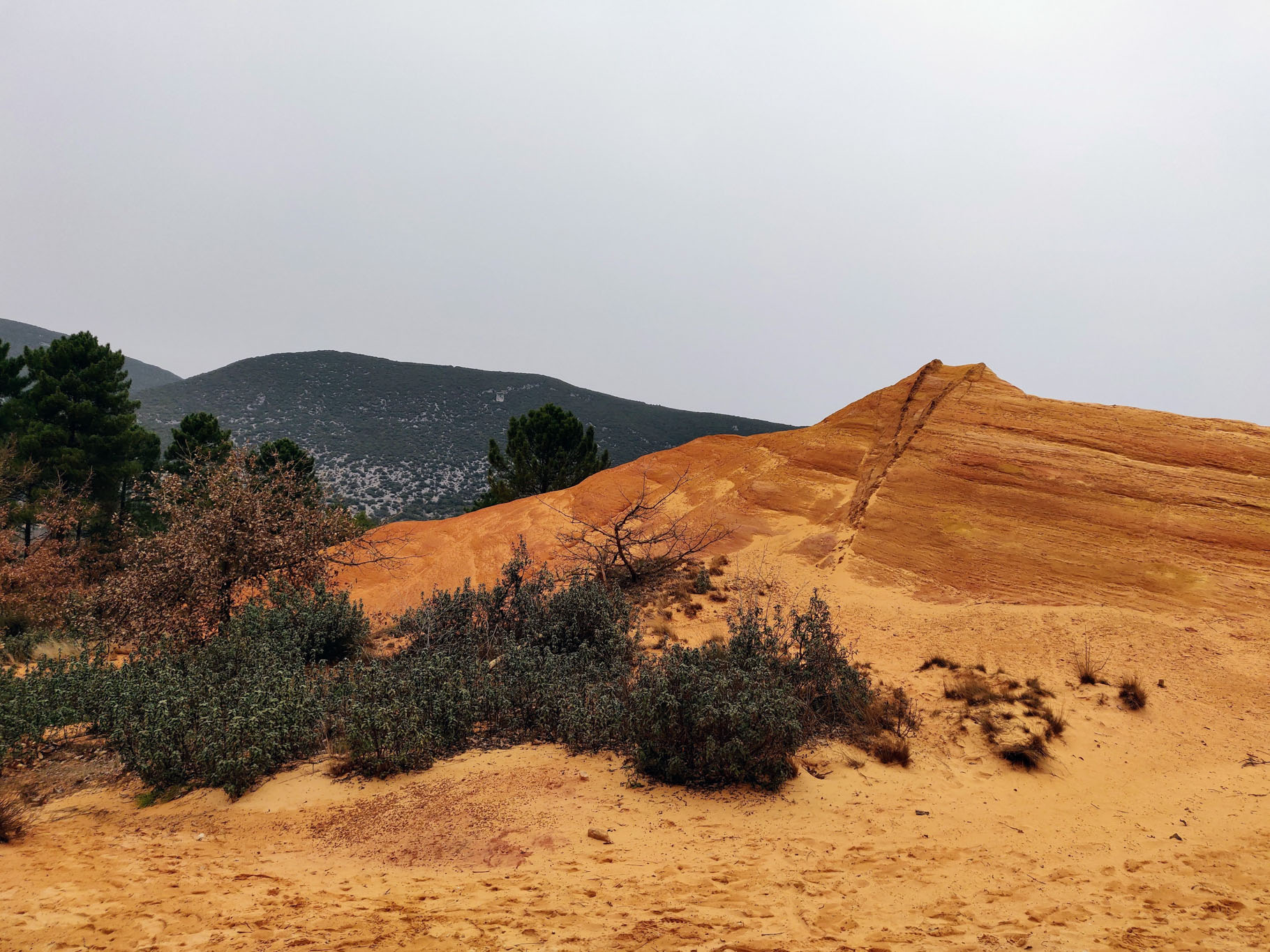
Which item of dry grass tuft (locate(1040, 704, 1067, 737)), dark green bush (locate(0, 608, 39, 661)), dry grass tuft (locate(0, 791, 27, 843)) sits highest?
dry grass tuft (locate(1040, 704, 1067, 737))

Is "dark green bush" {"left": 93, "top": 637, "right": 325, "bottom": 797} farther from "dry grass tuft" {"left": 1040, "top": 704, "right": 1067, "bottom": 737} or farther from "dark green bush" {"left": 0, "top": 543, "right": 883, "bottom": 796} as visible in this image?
"dry grass tuft" {"left": 1040, "top": 704, "right": 1067, "bottom": 737}

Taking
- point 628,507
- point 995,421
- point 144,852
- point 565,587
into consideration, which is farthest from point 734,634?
point 995,421

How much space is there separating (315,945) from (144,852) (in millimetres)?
2164

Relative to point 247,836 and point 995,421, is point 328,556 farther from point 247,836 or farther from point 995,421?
point 995,421

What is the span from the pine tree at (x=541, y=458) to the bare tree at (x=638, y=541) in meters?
11.5

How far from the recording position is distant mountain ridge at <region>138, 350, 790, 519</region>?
1997 inches

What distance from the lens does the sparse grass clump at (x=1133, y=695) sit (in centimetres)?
714

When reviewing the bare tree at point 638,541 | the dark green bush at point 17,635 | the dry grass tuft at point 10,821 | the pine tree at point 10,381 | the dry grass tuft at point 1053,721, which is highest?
the pine tree at point 10,381

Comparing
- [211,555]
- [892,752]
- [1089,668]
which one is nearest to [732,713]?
[892,752]

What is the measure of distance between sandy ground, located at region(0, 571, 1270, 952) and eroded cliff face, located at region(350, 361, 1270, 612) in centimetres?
348

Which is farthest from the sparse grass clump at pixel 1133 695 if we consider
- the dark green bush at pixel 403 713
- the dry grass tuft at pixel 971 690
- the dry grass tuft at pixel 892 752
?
the dark green bush at pixel 403 713

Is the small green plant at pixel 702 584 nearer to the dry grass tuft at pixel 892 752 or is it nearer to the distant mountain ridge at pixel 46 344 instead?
the dry grass tuft at pixel 892 752

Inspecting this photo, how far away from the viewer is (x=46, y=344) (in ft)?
315

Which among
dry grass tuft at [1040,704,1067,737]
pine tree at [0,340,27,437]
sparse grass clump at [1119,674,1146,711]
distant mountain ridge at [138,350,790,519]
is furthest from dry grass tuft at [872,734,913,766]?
distant mountain ridge at [138,350,790,519]
